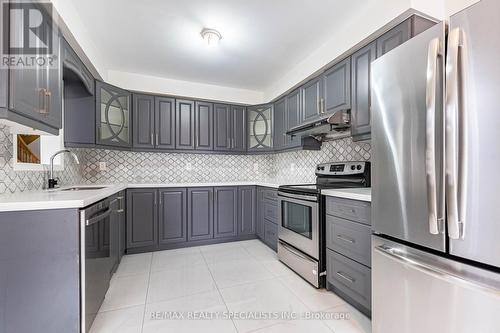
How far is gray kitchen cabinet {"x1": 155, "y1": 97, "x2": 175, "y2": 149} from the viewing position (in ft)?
11.2

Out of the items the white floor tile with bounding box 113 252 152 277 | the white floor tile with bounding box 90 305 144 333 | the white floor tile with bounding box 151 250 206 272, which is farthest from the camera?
the white floor tile with bounding box 151 250 206 272

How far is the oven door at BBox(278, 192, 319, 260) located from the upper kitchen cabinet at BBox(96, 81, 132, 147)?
221 cm

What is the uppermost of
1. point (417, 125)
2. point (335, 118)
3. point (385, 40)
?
point (385, 40)

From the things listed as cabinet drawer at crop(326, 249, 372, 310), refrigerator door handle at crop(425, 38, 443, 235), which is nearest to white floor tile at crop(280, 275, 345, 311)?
cabinet drawer at crop(326, 249, 372, 310)

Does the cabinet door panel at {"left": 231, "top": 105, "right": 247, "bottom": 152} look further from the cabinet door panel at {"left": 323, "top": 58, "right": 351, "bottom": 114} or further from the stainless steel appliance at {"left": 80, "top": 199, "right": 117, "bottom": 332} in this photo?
the stainless steel appliance at {"left": 80, "top": 199, "right": 117, "bottom": 332}

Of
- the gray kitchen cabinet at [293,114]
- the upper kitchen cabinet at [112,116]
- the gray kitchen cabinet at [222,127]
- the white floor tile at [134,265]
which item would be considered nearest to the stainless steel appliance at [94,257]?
the white floor tile at [134,265]

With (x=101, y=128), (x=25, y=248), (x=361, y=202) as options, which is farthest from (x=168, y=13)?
(x=361, y=202)

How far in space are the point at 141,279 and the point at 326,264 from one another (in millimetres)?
1797

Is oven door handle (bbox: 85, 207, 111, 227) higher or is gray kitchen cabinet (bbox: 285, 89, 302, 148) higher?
gray kitchen cabinet (bbox: 285, 89, 302, 148)

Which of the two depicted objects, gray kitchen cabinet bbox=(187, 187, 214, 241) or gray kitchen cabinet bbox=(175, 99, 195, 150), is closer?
gray kitchen cabinet bbox=(187, 187, 214, 241)

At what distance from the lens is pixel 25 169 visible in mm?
1855

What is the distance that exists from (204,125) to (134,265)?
2.14m

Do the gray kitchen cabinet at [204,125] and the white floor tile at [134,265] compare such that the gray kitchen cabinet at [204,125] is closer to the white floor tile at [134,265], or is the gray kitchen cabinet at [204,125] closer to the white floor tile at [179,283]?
the white floor tile at [134,265]

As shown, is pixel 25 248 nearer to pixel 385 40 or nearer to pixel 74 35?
pixel 74 35
